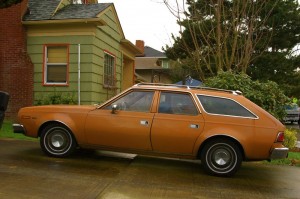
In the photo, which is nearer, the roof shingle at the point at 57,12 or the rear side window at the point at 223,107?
the rear side window at the point at 223,107

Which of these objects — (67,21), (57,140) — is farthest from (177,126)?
(67,21)

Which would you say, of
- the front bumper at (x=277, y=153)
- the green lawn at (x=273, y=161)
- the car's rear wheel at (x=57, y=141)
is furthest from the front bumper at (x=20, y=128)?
the front bumper at (x=277, y=153)

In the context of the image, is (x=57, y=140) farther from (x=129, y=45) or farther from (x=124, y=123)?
(x=129, y=45)

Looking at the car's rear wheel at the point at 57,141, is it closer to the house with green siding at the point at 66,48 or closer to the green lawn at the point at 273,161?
the green lawn at the point at 273,161

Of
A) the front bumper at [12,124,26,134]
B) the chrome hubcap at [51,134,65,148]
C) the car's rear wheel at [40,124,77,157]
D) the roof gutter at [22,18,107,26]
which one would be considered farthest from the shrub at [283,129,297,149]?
the roof gutter at [22,18,107,26]

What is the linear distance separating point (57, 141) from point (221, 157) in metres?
3.08

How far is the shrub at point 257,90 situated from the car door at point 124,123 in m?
3.53

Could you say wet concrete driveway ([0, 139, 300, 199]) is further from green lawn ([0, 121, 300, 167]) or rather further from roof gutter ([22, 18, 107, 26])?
roof gutter ([22, 18, 107, 26])

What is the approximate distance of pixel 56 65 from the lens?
47.2 ft

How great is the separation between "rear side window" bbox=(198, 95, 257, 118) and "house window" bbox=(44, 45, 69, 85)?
7768mm

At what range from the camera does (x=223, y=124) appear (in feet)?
23.8

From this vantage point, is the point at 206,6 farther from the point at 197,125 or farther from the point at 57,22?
the point at 197,125

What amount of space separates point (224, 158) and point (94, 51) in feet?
26.6

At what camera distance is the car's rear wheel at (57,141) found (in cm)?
789
